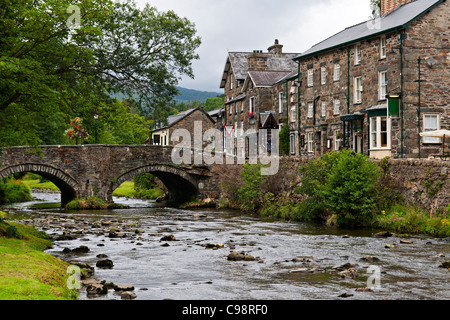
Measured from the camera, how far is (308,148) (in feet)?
141

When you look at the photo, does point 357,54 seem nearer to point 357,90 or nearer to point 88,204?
point 357,90

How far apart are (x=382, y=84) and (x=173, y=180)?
22.9 m

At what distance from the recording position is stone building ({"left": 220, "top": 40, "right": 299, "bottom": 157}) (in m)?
49.9

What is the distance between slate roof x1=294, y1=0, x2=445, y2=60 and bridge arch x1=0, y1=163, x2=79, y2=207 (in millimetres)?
20712

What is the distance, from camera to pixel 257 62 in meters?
56.7

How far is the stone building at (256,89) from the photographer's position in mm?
49906

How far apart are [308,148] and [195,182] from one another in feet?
32.7

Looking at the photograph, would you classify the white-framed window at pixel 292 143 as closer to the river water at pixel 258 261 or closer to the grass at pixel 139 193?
the grass at pixel 139 193

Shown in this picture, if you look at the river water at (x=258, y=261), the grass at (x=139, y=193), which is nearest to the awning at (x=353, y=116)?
the river water at (x=258, y=261)

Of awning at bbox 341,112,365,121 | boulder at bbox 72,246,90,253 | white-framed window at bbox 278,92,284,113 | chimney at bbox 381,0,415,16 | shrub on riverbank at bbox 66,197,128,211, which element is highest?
chimney at bbox 381,0,415,16

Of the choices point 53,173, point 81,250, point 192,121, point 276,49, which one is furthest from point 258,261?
point 192,121

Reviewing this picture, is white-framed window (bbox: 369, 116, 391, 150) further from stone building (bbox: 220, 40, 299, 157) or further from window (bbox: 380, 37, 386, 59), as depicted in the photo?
stone building (bbox: 220, 40, 299, 157)

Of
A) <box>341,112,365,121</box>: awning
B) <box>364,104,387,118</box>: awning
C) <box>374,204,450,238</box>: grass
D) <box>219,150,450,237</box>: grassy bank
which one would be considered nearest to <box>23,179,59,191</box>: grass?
<box>219,150,450,237</box>: grassy bank

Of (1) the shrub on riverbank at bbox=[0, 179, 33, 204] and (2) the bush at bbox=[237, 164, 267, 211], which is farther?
(1) the shrub on riverbank at bbox=[0, 179, 33, 204]
